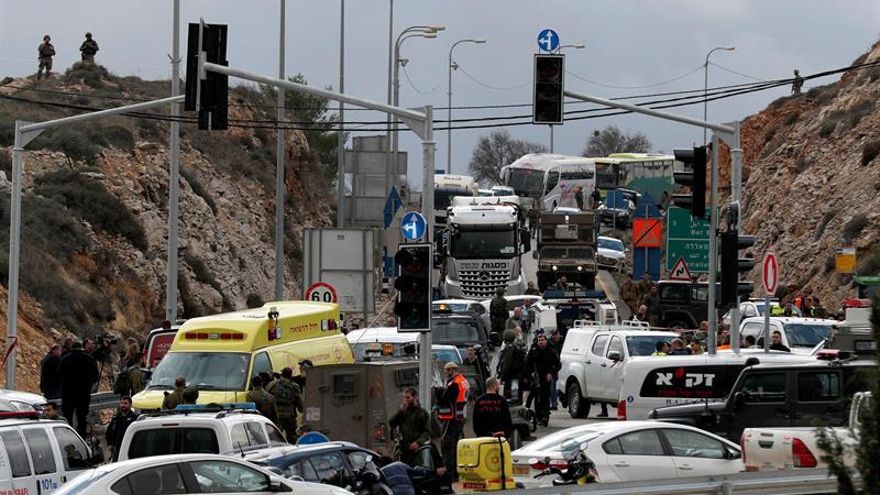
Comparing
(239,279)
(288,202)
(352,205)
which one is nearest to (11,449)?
(352,205)

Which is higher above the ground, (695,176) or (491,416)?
(695,176)

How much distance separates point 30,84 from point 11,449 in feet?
176

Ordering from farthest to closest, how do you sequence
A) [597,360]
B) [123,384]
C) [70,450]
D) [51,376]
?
[597,360] → [51,376] → [123,384] → [70,450]

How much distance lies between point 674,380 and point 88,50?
53.9 metres

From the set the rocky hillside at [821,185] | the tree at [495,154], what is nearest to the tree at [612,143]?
the tree at [495,154]

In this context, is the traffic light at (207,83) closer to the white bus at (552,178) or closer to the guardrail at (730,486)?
the guardrail at (730,486)

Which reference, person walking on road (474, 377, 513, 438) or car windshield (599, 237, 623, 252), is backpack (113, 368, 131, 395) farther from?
car windshield (599, 237, 623, 252)

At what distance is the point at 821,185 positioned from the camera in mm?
71812

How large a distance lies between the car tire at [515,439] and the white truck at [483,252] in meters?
30.5

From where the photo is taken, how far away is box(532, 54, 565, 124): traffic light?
27406 mm

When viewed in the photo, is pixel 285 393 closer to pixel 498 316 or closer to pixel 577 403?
pixel 577 403

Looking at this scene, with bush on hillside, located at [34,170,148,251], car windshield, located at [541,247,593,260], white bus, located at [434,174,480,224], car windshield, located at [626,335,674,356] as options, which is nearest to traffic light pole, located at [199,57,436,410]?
car windshield, located at [626,335,674,356]

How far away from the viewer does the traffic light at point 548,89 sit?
27406 mm

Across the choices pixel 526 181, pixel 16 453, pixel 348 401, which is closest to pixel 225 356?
pixel 348 401
